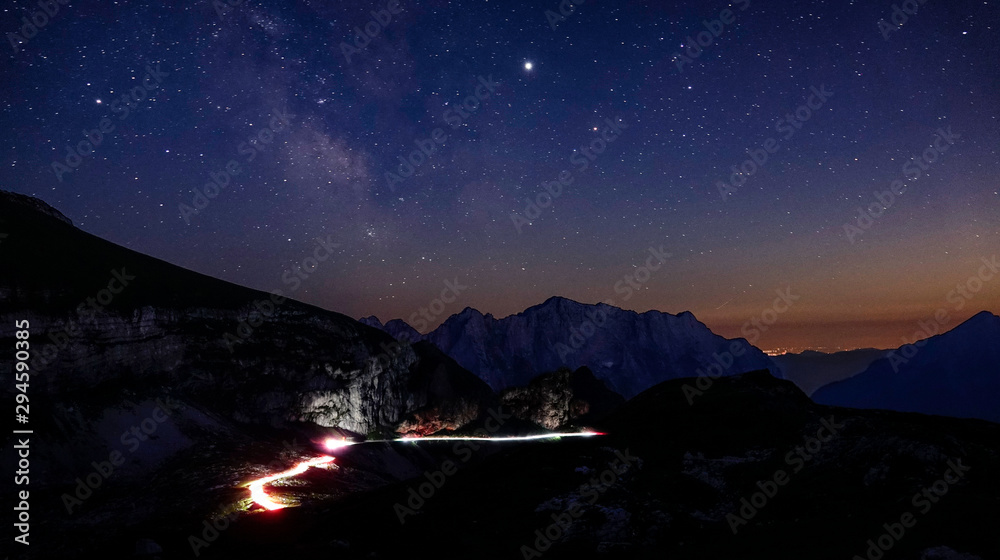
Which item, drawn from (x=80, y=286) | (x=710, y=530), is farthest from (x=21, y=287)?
(x=710, y=530)

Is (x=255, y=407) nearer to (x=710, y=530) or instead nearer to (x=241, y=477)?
(x=241, y=477)

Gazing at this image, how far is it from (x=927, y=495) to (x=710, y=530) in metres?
15.8

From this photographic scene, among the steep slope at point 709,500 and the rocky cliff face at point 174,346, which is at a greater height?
the rocky cliff face at point 174,346

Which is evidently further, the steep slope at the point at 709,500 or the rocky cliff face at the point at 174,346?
the rocky cliff face at the point at 174,346

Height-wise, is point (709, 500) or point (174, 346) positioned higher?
point (174, 346)

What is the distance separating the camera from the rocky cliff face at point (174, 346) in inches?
3937

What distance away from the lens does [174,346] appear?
413ft

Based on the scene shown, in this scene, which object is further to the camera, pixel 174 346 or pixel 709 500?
pixel 174 346

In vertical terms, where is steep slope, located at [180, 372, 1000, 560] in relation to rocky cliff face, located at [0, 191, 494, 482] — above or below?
below

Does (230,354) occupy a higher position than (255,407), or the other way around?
(230,354)

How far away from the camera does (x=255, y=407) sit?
13475 cm

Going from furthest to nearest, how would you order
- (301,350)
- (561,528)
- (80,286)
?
(301,350), (80,286), (561,528)

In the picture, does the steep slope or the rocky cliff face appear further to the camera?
the rocky cliff face

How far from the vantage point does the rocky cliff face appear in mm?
100000
